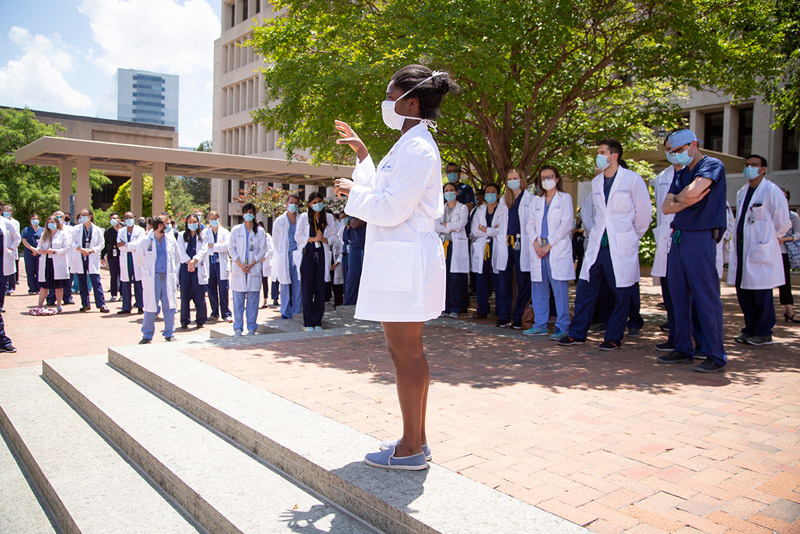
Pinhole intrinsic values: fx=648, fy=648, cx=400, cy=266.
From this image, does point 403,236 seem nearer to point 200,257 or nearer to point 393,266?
point 393,266

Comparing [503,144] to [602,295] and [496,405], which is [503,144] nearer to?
[602,295]

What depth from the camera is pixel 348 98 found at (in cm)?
1059

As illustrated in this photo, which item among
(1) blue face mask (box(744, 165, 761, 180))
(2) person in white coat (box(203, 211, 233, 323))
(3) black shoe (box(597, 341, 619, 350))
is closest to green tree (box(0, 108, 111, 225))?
(2) person in white coat (box(203, 211, 233, 323))

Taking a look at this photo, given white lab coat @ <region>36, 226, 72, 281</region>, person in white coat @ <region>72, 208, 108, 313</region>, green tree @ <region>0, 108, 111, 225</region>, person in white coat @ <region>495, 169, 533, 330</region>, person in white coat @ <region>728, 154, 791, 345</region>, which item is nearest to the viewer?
person in white coat @ <region>728, 154, 791, 345</region>

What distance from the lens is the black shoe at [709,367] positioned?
6141mm

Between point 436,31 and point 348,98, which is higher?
point 436,31

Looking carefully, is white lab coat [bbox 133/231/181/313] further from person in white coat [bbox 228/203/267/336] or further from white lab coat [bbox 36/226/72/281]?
white lab coat [bbox 36/226/72/281]

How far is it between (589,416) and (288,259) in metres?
7.42

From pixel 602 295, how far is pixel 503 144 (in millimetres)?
4598

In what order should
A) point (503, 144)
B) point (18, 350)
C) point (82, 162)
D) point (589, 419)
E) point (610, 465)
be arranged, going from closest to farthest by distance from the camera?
point (610, 465), point (589, 419), point (18, 350), point (503, 144), point (82, 162)

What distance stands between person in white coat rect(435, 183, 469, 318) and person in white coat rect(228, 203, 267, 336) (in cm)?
297

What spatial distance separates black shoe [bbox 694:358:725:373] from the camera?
614 cm

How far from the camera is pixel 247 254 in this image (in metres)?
10.3

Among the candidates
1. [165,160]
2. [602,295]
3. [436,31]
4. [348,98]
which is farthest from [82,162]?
[602,295]
